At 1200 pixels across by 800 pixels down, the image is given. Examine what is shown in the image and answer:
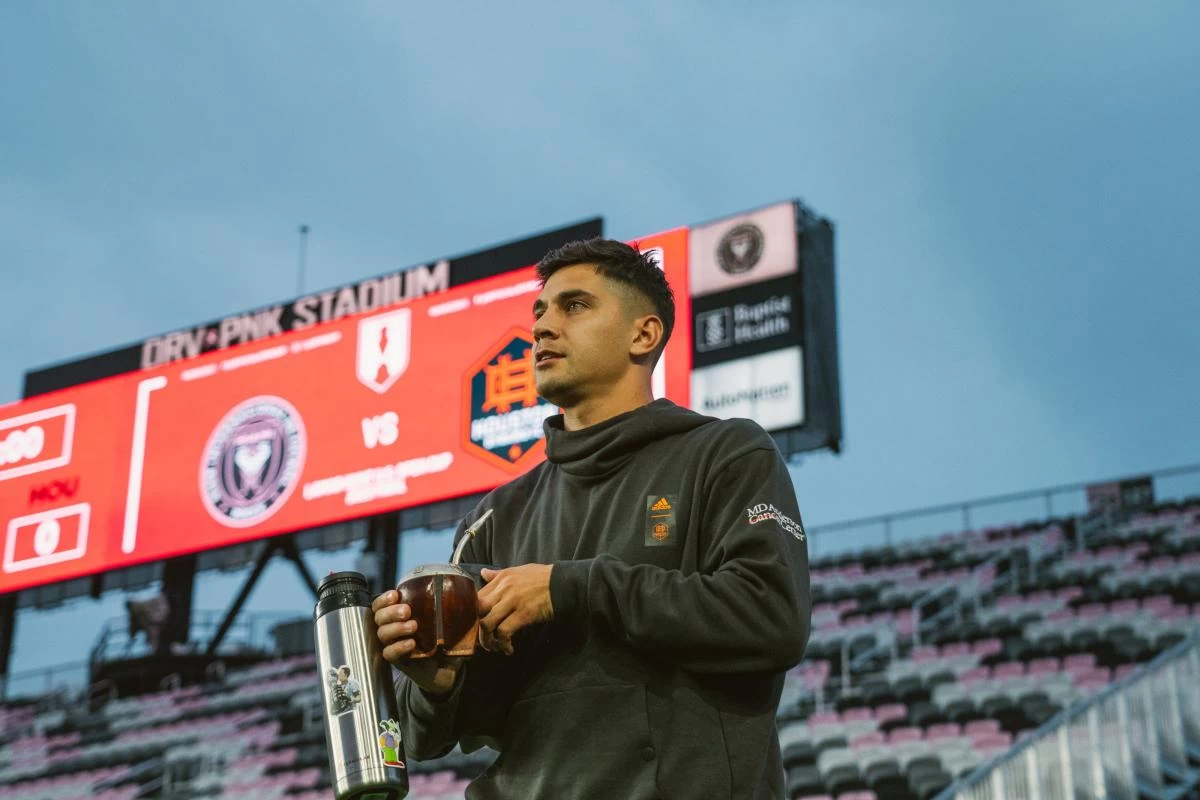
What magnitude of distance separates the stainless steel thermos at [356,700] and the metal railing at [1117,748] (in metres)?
4.79

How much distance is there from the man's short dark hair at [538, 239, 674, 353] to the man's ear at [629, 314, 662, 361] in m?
0.02

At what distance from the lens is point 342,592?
211cm

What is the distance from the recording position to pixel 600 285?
2365 mm

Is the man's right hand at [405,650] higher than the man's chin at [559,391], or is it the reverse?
the man's chin at [559,391]

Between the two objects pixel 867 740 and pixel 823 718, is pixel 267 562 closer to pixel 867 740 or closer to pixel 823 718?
pixel 823 718

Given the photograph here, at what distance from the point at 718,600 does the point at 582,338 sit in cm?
46

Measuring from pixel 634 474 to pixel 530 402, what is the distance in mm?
11481

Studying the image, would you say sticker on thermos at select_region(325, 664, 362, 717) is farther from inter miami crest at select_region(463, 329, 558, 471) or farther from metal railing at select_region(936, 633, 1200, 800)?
inter miami crest at select_region(463, 329, 558, 471)

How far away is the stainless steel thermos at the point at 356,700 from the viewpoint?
200 centimetres

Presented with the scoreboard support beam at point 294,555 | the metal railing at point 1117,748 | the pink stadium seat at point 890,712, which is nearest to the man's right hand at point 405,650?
the metal railing at point 1117,748

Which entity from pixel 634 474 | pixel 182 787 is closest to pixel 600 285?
pixel 634 474

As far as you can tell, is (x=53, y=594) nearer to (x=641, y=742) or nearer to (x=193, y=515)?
(x=193, y=515)

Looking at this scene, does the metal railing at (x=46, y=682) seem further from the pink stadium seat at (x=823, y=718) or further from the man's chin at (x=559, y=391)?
the man's chin at (x=559, y=391)

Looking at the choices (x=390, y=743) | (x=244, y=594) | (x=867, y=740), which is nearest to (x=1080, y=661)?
(x=867, y=740)
